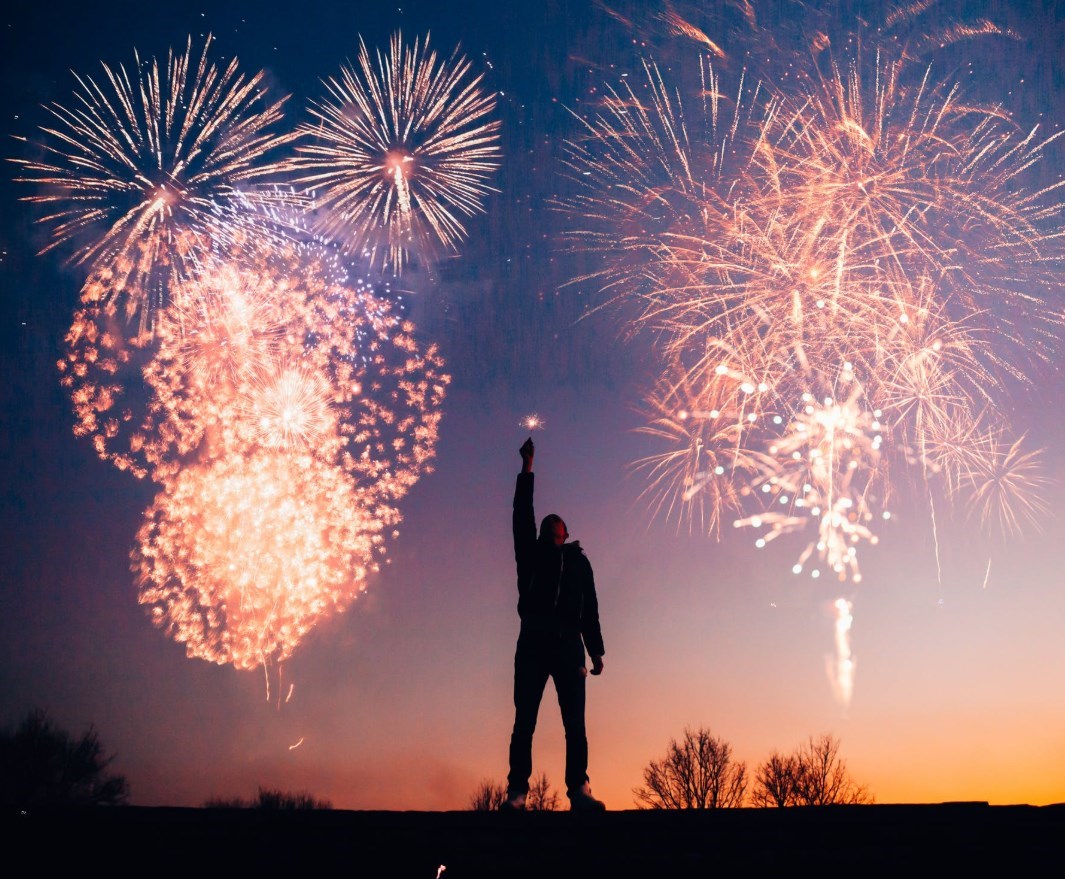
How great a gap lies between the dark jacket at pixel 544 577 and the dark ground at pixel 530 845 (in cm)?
244

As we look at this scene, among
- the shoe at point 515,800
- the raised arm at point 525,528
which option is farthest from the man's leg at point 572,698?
the raised arm at point 525,528

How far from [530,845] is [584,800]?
235 centimetres

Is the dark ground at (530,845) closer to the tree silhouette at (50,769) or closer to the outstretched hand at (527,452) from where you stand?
the outstretched hand at (527,452)

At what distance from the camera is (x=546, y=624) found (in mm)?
A: 6277

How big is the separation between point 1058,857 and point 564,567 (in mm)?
3589

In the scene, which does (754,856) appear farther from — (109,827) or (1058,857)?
(109,827)

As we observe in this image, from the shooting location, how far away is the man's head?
639 centimetres

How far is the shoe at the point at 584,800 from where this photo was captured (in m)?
5.62

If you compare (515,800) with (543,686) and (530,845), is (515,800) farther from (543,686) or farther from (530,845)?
(530,845)

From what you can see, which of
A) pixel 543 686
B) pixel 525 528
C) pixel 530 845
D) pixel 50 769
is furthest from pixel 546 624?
pixel 50 769

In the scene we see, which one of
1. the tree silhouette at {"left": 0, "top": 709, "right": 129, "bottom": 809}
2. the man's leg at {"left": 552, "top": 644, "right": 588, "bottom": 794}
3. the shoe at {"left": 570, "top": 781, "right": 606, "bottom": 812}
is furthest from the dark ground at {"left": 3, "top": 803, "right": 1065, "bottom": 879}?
the tree silhouette at {"left": 0, "top": 709, "right": 129, "bottom": 809}

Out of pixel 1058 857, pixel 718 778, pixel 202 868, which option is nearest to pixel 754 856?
pixel 1058 857

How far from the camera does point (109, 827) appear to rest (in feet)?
12.0

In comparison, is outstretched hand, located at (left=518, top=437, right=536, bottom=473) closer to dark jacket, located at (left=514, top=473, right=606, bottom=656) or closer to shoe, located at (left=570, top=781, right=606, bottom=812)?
dark jacket, located at (left=514, top=473, right=606, bottom=656)
